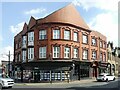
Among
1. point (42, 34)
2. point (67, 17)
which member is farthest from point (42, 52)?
point (67, 17)

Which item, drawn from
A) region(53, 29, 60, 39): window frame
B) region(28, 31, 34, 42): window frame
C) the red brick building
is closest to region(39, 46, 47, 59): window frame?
the red brick building

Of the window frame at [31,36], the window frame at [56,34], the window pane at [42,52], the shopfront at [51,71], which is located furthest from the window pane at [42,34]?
the shopfront at [51,71]

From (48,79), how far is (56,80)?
4.66 feet

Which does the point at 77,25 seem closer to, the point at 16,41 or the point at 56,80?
the point at 56,80

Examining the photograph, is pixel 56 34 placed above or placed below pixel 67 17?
below

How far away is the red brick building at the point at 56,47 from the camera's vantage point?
158ft

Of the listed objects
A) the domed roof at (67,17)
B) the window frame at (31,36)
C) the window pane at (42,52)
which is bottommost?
the window pane at (42,52)

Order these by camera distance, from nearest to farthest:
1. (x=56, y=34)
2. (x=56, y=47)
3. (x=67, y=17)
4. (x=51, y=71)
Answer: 1. (x=51, y=71)
2. (x=56, y=47)
3. (x=56, y=34)
4. (x=67, y=17)

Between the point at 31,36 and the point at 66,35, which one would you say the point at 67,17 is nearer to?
the point at 66,35

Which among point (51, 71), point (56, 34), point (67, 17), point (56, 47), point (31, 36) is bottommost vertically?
point (51, 71)

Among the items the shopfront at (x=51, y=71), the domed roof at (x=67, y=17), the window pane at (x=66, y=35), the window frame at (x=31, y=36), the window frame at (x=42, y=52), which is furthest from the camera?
the window frame at (x=31, y=36)

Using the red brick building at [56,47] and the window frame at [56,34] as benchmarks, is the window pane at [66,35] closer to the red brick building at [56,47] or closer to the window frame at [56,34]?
the red brick building at [56,47]

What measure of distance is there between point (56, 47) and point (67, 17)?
602 centimetres

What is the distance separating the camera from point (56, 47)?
161ft
